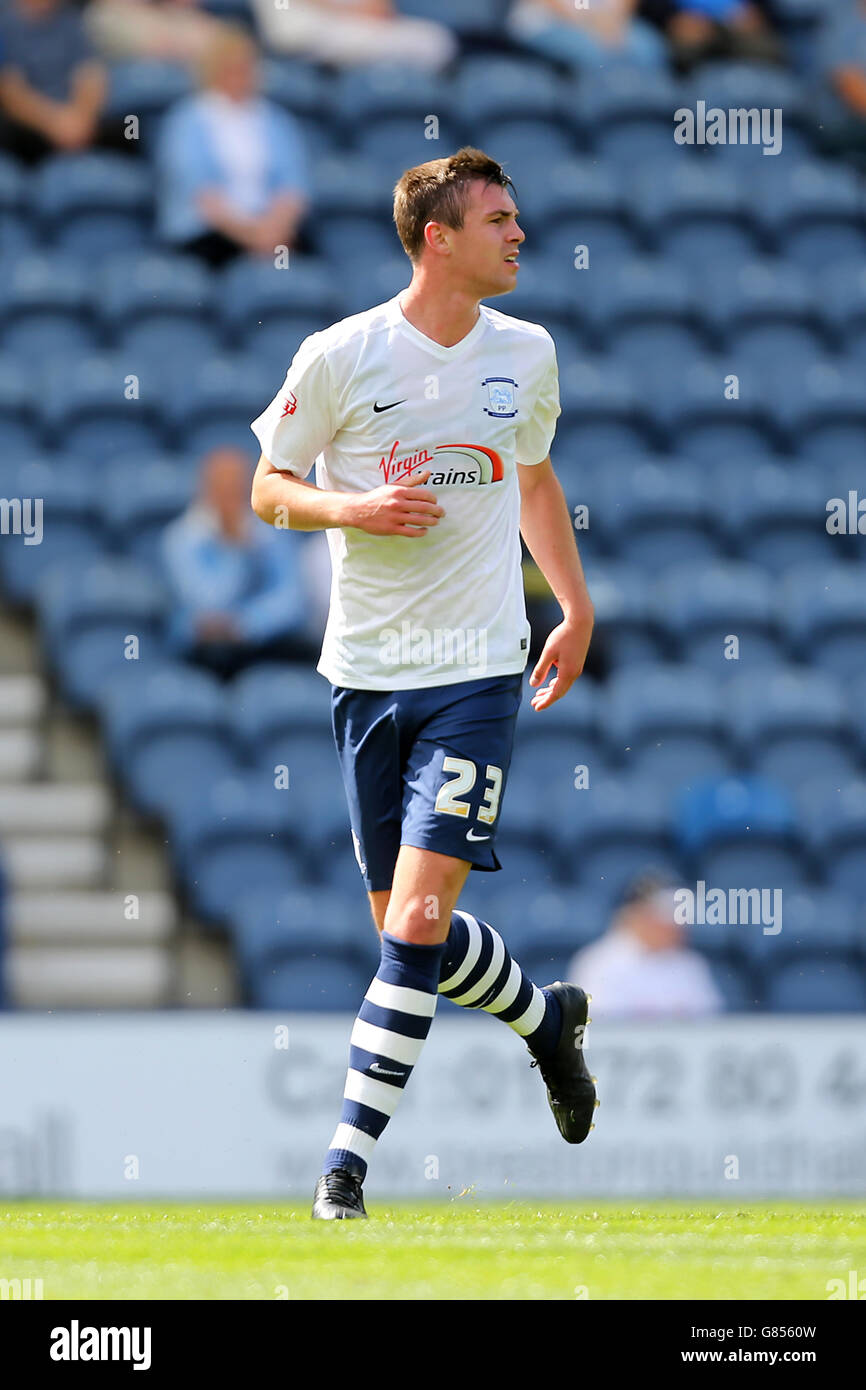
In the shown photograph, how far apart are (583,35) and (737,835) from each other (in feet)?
20.5

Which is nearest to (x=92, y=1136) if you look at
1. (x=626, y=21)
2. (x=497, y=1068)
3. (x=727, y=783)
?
(x=497, y=1068)

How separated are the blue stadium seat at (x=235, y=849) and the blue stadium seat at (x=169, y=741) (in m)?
0.22

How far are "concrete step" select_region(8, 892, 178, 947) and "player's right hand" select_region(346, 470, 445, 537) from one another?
5.08 m

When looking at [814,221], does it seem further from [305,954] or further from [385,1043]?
[385,1043]

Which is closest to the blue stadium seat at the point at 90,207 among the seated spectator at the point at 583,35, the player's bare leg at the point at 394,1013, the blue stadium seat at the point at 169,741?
the seated spectator at the point at 583,35

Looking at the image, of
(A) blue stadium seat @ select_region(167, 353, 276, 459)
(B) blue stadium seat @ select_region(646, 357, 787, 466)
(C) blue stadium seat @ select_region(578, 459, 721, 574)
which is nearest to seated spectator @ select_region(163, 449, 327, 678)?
(A) blue stadium seat @ select_region(167, 353, 276, 459)

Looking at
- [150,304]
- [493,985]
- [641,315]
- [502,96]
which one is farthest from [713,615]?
[493,985]

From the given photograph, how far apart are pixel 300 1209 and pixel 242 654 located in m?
4.53

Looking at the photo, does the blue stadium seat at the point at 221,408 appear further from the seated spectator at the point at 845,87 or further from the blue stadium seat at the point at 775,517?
the seated spectator at the point at 845,87

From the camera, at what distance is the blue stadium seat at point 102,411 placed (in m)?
10.6

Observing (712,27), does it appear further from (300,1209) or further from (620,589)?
(300,1209)

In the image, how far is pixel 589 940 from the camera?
29.1 feet

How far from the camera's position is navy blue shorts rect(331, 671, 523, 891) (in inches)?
179

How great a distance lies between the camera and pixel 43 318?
11.1 m
